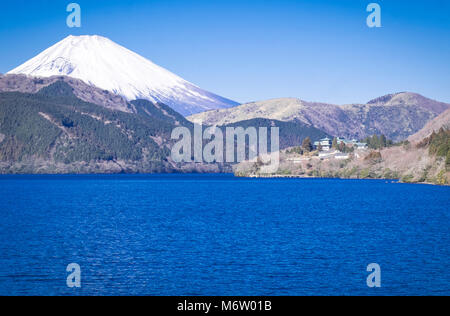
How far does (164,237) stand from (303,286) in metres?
21.6

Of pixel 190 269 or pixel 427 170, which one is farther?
pixel 427 170

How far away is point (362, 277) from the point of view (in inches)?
1388

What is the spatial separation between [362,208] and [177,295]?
56175 millimetres

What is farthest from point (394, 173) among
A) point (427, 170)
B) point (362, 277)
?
point (362, 277)

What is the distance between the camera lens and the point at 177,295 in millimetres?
31219

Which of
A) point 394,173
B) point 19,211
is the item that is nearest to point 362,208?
point 19,211

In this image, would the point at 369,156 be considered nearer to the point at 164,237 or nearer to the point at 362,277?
the point at 164,237

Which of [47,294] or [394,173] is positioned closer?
[47,294]

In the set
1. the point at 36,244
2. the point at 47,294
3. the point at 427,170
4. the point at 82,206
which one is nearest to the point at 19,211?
the point at 82,206

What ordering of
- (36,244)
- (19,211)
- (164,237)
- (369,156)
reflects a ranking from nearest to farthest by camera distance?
(36,244)
(164,237)
(19,211)
(369,156)
